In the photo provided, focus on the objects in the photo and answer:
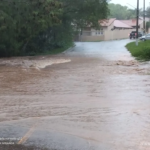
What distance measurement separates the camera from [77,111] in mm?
9062

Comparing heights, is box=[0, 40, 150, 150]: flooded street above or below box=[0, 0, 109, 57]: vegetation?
below

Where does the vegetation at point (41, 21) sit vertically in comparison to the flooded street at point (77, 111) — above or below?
above

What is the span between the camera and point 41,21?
25.7m

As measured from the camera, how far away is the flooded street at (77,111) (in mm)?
6469

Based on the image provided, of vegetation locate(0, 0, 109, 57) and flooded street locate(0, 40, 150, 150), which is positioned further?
vegetation locate(0, 0, 109, 57)

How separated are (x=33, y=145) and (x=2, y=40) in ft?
73.7

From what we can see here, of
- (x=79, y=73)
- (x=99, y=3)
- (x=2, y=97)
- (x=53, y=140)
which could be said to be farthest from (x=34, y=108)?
(x=99, y=3)

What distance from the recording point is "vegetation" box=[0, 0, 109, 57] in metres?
24.4

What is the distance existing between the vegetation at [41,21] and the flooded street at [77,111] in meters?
9.60

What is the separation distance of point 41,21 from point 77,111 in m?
17.5

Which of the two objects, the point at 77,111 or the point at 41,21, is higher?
the point at 41,21

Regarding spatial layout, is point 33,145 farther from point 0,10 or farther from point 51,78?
point 0,10

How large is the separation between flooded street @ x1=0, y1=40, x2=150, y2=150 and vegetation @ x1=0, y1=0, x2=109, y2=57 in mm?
9602

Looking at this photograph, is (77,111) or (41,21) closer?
(77,111)
